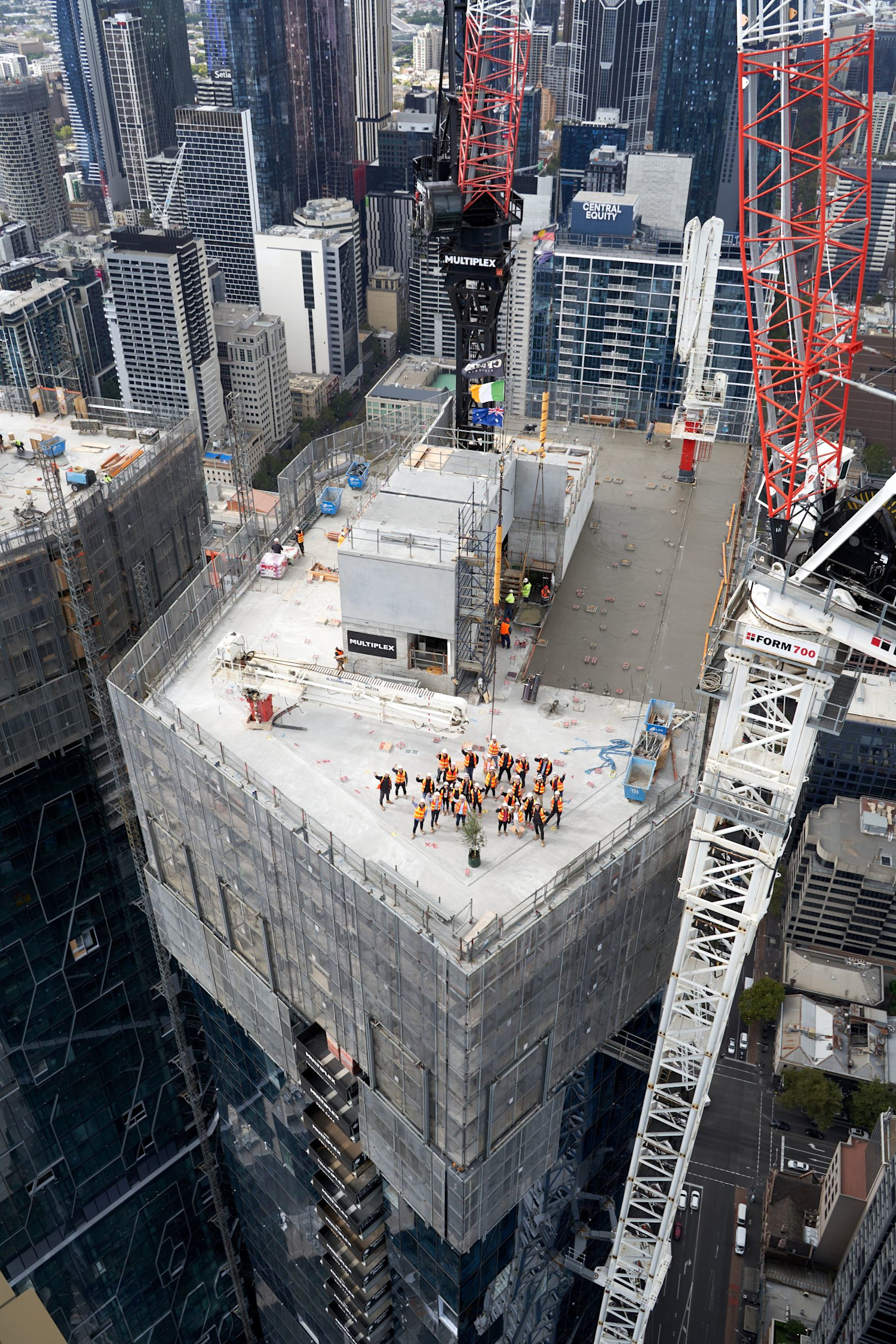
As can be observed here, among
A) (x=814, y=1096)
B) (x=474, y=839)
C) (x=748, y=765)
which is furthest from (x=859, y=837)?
(x=474, y=839)

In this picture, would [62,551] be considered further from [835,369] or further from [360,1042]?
[835,369]

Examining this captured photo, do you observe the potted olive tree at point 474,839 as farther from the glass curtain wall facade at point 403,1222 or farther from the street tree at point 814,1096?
the street tree at point 814,1096

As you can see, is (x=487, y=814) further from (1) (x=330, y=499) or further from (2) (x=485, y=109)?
(2) (x=485, y=109)

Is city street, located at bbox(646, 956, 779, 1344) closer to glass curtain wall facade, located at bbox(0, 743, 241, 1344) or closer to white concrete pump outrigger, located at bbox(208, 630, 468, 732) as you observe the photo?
glass curtain wall facade, located at bbox(0, 743, 241, 1344)

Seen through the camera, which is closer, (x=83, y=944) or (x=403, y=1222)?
(x=403, y=1222)

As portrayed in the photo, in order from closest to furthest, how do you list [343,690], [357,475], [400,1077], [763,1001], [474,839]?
[474,839], [400,1077], [343,690], [357,475], [763,1001]

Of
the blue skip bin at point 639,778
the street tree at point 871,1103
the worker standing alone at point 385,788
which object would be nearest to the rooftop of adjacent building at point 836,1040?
the street tree at point 871,1103
